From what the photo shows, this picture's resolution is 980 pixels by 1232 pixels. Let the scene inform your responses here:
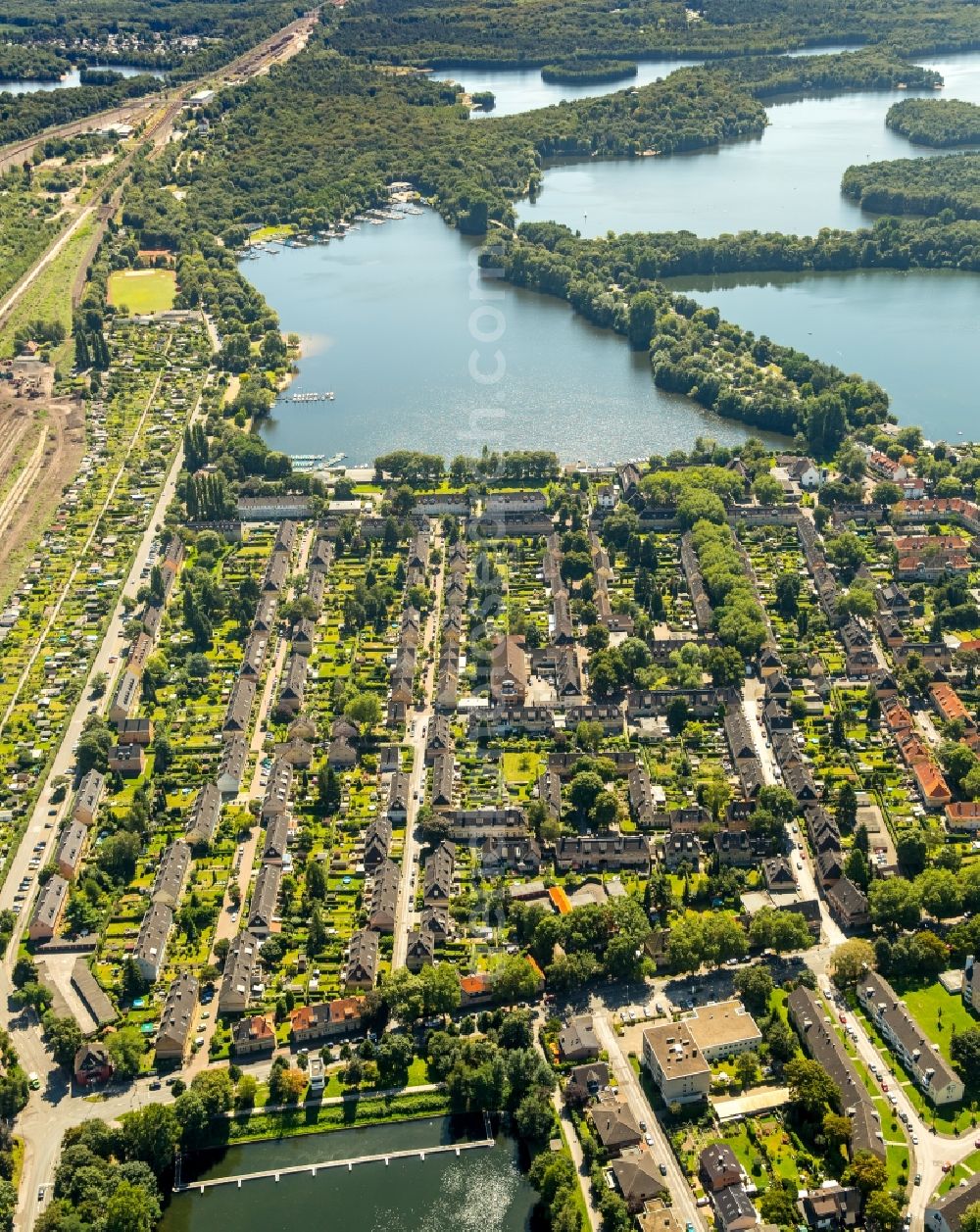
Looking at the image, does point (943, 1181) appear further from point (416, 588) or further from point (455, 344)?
point (455, 344)

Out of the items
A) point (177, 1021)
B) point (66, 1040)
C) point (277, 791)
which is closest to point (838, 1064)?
point (177, 1021)

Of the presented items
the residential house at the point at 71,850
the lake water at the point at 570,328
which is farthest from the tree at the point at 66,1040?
the lake water at the point at 570,328

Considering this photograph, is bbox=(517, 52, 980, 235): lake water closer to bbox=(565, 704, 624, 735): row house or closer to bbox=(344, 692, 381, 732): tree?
bbox=(565, 704, 624, 735): row house

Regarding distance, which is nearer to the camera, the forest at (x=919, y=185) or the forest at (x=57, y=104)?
the forest at (x=919, y=185)

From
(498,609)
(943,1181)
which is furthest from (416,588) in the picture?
(943,1181)

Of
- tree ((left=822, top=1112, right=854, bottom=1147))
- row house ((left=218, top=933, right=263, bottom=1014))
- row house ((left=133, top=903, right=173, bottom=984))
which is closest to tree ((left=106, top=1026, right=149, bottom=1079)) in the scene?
row house ((left=133, top=903, right=173, bottom=984))

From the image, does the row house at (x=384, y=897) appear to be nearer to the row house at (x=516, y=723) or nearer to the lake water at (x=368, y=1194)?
Answer: the lake water at (x=368, y=1194)
